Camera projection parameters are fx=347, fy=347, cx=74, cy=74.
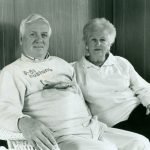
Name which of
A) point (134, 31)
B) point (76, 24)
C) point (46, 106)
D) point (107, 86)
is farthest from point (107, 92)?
point (134, 31)

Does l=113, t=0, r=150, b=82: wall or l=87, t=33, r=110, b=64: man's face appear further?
l=113, t=0, r=150, b=82: wall

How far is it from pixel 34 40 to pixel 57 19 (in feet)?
2.40

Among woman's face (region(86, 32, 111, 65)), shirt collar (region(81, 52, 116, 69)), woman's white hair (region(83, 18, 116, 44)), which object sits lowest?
shirt collar (region(81, 52, 116, 69))

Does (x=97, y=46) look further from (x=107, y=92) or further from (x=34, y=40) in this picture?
(x=34, y=40)

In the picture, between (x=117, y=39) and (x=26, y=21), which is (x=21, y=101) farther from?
(x=117, y=39)

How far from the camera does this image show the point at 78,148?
2.06 m

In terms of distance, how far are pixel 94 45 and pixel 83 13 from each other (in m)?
0.64

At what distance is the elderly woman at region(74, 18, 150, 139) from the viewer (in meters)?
2.73

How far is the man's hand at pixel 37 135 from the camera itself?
1.89m

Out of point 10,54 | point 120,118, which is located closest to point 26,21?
→ point 10,54

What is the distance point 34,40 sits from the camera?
2447 mm

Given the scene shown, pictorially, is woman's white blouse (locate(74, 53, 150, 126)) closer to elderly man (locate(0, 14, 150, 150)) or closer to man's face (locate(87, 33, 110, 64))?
man's face (locate(87, 33, 110, 64))

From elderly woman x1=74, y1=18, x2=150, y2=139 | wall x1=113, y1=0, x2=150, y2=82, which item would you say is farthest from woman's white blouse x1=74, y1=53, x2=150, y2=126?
wall x1=113, y1=0, x2=150, y2=82

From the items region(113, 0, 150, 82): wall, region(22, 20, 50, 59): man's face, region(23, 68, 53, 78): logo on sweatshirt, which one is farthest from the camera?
region(113, 0, 150, 82): wall
